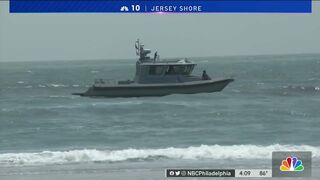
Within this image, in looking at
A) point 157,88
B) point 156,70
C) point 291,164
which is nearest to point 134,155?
point 291,164

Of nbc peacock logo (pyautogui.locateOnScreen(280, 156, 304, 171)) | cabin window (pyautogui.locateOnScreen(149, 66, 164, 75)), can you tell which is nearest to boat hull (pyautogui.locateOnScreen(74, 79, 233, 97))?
cabin window (pyautogui.locateOnScreen(149, 66, 164, 75))

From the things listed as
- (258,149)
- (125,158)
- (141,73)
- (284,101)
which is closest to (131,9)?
(125,158)

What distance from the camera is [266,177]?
43.6 feet

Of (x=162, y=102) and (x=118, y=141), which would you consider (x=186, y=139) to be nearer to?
(x=118, y=141)

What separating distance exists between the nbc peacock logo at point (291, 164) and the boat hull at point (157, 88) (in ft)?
87.3

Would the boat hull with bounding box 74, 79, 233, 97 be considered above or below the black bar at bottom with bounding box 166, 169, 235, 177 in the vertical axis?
above

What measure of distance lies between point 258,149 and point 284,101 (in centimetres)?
3001

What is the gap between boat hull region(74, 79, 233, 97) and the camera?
133 ft

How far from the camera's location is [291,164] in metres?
13.4

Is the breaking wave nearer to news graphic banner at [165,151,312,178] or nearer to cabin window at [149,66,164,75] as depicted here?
Answer: news graphic banner at [165,151,312,178]

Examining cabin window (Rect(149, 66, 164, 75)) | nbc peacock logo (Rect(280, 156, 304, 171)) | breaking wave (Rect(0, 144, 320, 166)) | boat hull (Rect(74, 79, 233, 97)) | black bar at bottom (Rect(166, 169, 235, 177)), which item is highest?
cabin window (Rect(149, 66, 164, 75))

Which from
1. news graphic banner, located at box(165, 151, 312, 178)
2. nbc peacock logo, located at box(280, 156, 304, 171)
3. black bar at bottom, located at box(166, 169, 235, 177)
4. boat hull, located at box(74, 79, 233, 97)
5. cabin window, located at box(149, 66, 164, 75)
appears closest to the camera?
black bar at bottom, located at box(166, 169, 235, 177)

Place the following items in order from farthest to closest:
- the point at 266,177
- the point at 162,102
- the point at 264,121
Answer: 1. the point at 162,102
2. the point at 264,121
3. the point at 266,177

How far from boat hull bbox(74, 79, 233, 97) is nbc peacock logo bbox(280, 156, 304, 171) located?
26609 mm
